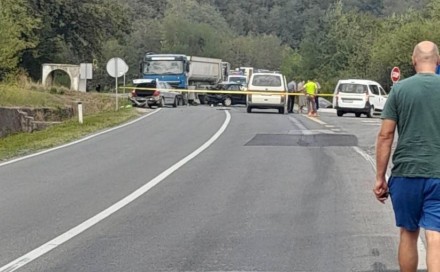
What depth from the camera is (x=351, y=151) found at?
62.8 ft

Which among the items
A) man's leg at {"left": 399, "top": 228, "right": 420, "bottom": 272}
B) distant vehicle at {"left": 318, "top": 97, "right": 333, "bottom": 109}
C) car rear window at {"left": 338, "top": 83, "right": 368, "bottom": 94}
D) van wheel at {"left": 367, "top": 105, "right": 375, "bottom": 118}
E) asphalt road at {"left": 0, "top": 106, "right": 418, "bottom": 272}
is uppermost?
man's leg at {"left": 399, "top": 228, "right": 420, "bottom": 272}

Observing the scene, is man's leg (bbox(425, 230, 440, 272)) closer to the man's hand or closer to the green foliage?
the man's hand

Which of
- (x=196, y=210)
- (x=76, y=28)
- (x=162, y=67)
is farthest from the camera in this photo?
(x=76, y=28)

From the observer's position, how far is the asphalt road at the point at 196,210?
8.40 meters

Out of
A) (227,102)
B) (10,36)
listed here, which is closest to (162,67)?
(227,102)

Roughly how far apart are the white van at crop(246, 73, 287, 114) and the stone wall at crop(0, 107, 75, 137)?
29.1ft

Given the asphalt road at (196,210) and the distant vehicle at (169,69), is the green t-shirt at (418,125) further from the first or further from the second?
the distant vehicle at (169,69)

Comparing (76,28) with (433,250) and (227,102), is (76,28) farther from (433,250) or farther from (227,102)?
(433,250)

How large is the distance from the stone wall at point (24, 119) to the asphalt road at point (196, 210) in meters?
8.84

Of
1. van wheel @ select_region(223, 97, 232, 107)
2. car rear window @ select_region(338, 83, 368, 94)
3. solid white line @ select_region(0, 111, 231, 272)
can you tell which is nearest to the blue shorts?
solid white line @ select_region(0, 111, 231, 272)

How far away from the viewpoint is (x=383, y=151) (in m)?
6.42

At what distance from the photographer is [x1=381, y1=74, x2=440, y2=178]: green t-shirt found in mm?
6113

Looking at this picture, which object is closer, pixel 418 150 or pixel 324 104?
pixel 418 150

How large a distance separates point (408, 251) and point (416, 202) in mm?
455
